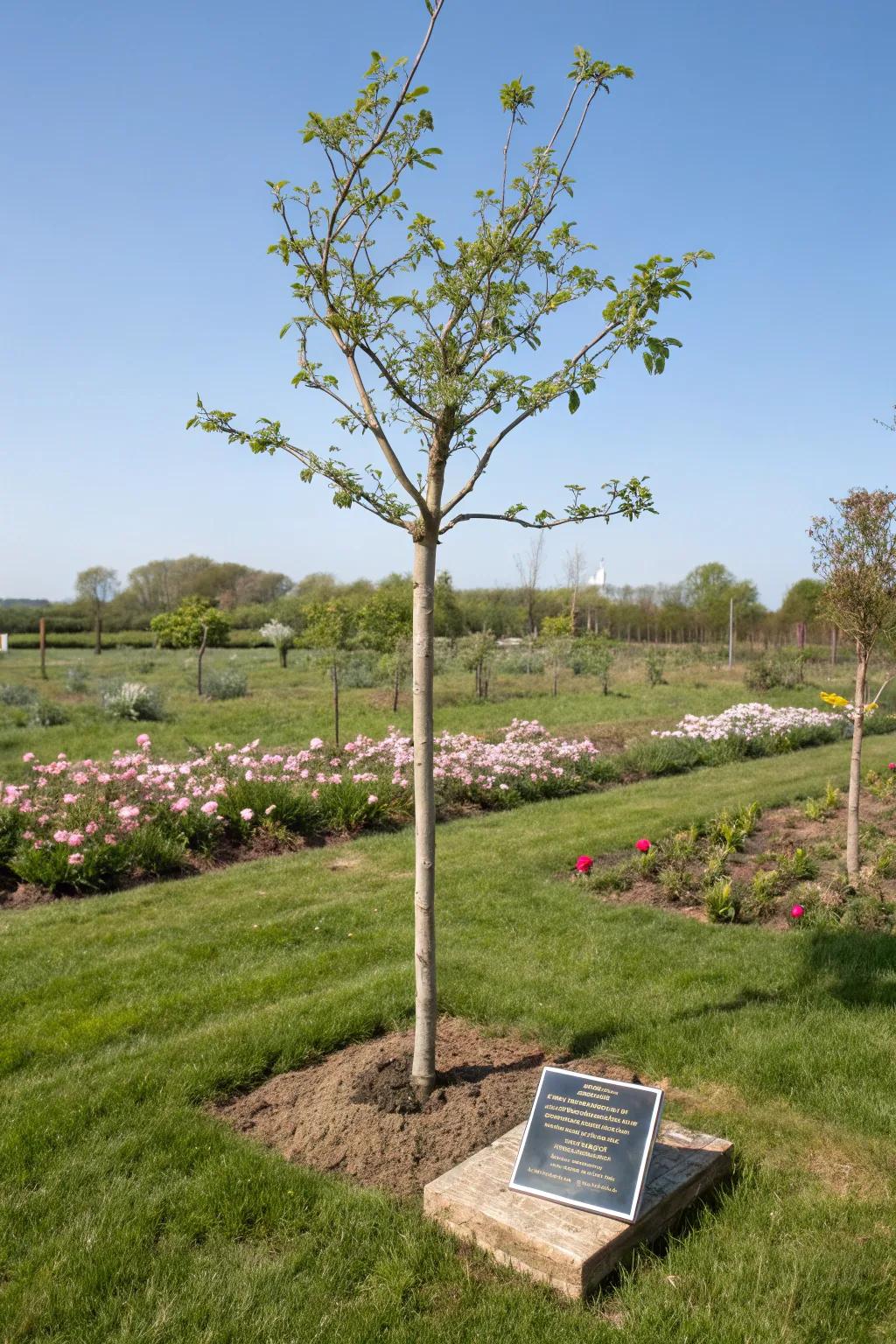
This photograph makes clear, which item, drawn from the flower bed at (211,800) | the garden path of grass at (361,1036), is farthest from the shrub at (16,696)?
the garden path of grass at (361,1036)

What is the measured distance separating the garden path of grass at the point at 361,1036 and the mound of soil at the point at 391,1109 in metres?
0.15

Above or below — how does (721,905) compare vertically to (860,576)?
below

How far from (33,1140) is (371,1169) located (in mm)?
1381

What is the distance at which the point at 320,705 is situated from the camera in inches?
777

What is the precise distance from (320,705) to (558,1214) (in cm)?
1710

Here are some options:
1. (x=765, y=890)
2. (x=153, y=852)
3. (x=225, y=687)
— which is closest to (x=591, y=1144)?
(x=765, y=890)

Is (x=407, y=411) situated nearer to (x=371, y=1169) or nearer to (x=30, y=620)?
(x=371, y=1169)

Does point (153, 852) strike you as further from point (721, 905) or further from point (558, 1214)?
point (558, 1214)

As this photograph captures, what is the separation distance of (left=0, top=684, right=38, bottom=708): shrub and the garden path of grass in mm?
13203

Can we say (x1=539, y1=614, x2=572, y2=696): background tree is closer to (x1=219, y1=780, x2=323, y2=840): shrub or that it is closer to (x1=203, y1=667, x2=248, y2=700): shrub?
(x1=203, y1=667, x2=248, y2=700): shrub

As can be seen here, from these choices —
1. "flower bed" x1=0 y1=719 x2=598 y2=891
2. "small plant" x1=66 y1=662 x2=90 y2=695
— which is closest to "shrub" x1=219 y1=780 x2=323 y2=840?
"flower bed" x1=0 y1=719 x2=598 y2=891

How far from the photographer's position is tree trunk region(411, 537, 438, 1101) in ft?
12.3

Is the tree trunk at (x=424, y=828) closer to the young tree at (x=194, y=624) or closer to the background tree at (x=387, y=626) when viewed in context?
the background tree at (x=387, y=626)

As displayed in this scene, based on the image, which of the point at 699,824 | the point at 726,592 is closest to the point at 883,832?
the point at 699,824
